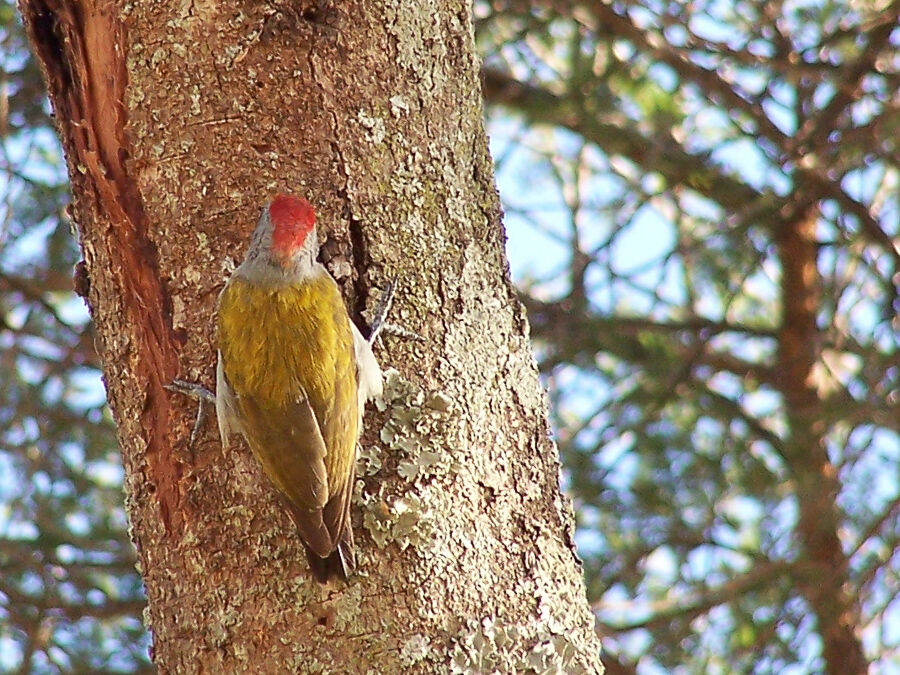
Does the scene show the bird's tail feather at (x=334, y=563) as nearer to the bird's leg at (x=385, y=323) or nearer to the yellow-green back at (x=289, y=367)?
the yellow-green back at (x=289, y=367)

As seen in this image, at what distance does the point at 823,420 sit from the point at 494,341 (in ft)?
8.45

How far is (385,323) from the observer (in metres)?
2.40

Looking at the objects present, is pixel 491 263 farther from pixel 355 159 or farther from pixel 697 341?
pixel 697 341

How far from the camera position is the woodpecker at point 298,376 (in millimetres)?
2291

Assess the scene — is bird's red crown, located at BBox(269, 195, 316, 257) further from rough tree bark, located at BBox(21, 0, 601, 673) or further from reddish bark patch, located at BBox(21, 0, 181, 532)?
reddish bark patch, located at BBox(21, 0, 181, 532)

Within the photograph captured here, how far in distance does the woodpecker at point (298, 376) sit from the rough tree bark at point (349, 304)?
0.04 metres

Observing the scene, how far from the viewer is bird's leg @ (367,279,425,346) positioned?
240 centimetres

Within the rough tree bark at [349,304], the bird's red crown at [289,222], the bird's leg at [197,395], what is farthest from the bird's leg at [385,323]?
the bird's leg at [197,395]

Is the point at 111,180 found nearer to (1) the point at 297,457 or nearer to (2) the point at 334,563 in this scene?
(1) the point at 297,457

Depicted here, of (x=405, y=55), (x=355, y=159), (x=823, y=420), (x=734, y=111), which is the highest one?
(x=734, y=111)

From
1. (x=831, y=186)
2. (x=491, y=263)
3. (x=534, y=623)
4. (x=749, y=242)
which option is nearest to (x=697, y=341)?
(x=749, y=242)

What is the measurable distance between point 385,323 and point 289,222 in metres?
0.27

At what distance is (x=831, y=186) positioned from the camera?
4820 millimetres

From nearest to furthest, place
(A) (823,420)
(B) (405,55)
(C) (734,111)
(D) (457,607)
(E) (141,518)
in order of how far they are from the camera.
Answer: (D) (457,607)
(E) (141,518)
(B) (405,55)
(A) (823,420)
(C) (734,111)
